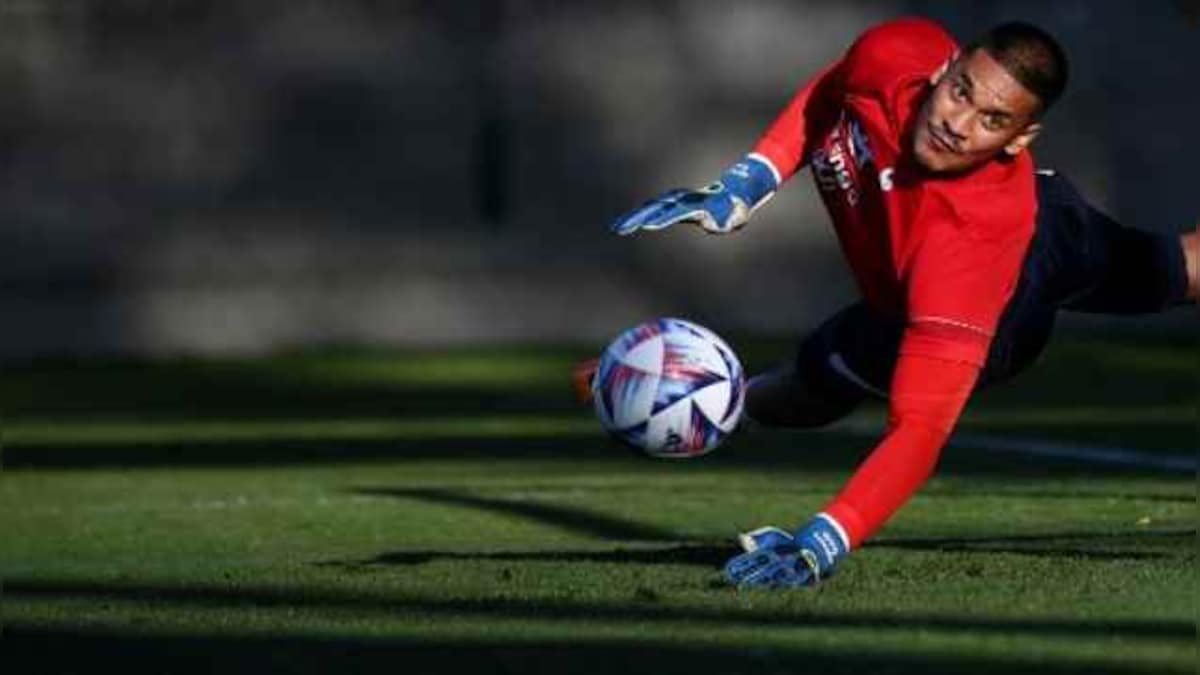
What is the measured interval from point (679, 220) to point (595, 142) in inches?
628

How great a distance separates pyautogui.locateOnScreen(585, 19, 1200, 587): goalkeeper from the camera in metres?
9.52

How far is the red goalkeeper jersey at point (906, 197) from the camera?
31.3 ft

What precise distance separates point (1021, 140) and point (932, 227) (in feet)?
1.12

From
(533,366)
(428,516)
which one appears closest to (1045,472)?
(428,516)

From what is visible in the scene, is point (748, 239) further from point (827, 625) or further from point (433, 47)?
point (827, 625)

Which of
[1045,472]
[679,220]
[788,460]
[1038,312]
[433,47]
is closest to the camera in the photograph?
[679,220]

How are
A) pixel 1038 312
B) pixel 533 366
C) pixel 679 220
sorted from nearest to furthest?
pixel 679 220
pixel 1038 312
pixel 533 366

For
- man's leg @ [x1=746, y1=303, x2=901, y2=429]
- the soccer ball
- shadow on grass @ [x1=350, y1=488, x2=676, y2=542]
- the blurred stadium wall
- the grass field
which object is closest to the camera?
the grass field

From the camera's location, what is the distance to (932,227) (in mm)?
9633

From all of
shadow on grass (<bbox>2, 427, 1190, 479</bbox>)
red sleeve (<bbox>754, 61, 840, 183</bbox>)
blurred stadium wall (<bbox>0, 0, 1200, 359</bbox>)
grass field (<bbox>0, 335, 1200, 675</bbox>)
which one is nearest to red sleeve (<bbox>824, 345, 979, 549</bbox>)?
grass field (<bbox>0, 335, 1200, 675</bbox>)

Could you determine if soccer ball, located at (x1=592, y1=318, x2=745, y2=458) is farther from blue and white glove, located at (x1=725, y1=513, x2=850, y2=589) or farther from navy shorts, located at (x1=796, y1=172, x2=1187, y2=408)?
navy shorts, located at (x1=796, y1=172, x2=1187, y2=408)

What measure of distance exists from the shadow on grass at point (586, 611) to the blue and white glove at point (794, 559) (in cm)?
8

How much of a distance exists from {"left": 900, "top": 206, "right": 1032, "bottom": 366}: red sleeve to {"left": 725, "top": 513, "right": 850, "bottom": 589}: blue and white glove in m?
0.54

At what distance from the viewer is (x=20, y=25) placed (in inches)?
961
